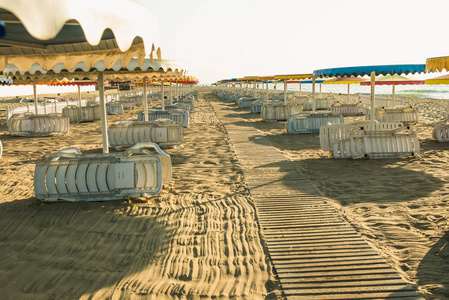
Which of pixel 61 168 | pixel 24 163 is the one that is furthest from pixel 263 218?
pixel 24 163

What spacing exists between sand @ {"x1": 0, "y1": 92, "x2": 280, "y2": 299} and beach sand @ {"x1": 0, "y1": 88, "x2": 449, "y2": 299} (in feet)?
0.04

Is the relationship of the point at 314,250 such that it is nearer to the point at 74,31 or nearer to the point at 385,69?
the point at 74,31

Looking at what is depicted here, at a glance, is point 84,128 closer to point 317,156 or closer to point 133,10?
point 317,156

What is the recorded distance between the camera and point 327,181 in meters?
7.44

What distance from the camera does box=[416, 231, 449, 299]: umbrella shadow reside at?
11.4 feet

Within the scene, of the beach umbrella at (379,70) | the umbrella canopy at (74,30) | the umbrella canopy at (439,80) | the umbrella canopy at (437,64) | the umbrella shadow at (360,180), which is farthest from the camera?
the umbrella canopy at (439,80)

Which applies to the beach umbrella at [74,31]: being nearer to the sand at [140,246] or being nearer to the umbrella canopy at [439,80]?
the sand at [140,246]

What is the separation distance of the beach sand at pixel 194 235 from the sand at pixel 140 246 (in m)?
0.01

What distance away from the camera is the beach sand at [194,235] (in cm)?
365

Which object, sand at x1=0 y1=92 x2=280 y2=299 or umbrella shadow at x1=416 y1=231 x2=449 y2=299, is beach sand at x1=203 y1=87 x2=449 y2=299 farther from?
sand at x1=0 y1=92 x2=280 y2=299

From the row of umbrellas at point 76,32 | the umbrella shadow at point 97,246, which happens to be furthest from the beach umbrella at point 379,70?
the umbrella shadow at point 97,246

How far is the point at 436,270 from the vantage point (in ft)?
12.6

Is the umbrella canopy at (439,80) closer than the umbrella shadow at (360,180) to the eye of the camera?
No

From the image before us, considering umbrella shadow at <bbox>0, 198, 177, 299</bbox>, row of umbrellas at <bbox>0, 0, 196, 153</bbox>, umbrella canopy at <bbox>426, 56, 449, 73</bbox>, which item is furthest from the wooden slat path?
umbrella canopy at <bbox>426, 56, 449, 73</bbox>
